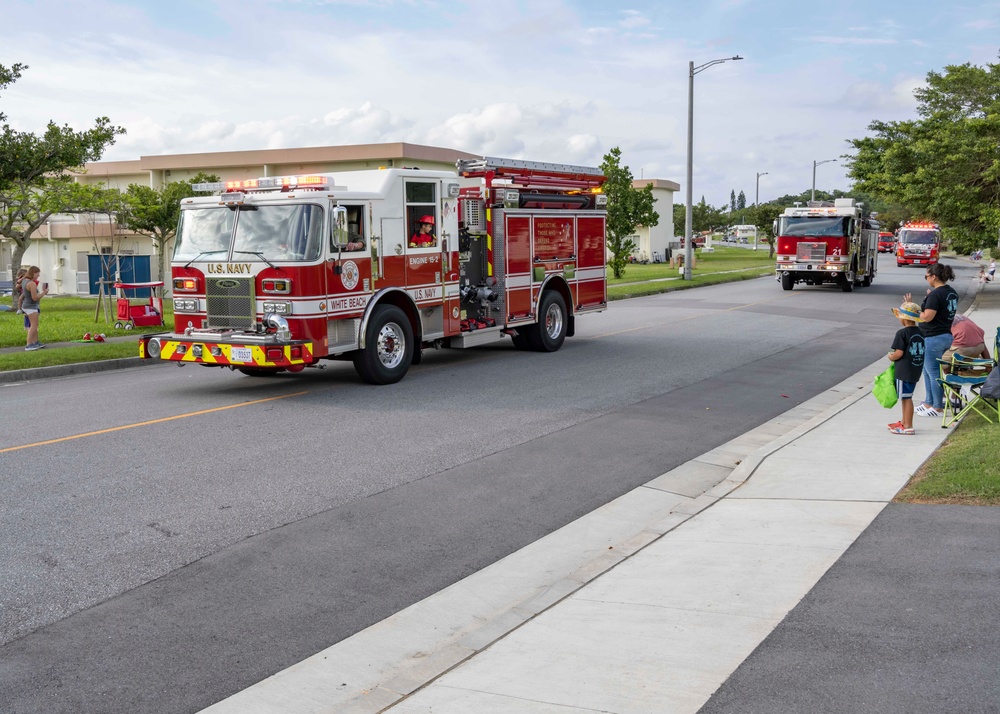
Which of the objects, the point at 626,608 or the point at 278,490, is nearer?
the point at 626,608

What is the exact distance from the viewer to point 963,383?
9.62m

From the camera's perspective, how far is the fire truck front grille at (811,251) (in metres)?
33.0

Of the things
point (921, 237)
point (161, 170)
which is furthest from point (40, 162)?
point (921, 237)

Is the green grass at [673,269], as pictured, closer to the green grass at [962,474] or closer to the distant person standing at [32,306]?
the distant person standing at [32,306]

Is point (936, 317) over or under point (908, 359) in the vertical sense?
A: over

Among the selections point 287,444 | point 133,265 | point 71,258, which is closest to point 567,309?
point 287,444

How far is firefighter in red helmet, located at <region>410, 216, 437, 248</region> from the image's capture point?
13484 millimetres

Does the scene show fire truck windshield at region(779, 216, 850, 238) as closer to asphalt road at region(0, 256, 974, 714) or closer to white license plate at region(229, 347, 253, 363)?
asphalt road at region(0, 256, 974, 714)

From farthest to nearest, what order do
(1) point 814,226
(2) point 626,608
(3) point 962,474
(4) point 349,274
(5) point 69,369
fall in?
(1) point 814,226, (5) point 69,369, (4) point 349,274, (3) point 962,474, (2) point 626,608

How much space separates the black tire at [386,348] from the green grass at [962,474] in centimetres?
688

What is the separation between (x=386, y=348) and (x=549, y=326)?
4.70 meters

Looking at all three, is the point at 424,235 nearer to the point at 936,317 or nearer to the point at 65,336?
the point at 936,317

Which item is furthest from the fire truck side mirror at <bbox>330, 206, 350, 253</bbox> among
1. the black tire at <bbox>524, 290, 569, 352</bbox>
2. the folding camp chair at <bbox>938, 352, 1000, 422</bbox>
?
the folding camp chair at <bbox>938, 352, 1000, 422</bbox>

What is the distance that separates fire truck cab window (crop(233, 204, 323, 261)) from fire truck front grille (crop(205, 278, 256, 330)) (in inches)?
15.4
